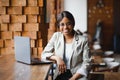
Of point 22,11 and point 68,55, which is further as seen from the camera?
point 22,11

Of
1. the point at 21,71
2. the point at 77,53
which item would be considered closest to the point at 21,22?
the point at 77,53

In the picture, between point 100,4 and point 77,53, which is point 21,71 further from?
point 100,4

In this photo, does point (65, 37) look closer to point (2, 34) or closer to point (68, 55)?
point (68, 55)

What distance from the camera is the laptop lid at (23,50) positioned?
8.87ft

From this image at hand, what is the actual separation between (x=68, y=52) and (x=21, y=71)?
0.70 m

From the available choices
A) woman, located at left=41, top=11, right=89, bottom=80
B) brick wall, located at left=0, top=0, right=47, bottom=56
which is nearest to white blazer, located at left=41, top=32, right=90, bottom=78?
woman, located at left=41, top=11, right=89, bottom=80

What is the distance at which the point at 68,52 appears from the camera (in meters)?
2.91

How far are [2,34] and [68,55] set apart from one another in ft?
3.65

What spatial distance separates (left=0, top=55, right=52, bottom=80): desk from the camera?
6.95 ft

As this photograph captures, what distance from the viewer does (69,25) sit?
9.50ft

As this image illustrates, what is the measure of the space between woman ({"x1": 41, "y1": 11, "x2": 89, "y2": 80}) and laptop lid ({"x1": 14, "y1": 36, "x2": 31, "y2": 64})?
0.84 ft

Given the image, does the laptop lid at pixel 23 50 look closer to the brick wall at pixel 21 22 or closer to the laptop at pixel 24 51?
the laptop at pixel 24 51

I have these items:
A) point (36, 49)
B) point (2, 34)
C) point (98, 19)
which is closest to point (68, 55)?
point (36, 49)

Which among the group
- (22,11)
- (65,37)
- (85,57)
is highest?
(22,11)
